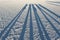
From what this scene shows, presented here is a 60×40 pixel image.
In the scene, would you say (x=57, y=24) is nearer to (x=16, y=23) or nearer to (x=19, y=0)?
(x=16, y=23)

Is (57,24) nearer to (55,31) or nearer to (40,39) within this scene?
(55,31)

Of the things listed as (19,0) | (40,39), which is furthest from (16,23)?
(19,0)

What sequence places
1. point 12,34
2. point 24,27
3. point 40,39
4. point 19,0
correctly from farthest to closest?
point 19,0
point 24,27
point 12,34
point 40,39

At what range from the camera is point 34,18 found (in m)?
9.14

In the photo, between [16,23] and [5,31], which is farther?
[16,23]

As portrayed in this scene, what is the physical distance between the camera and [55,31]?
702cm

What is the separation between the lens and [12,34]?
22.0ft

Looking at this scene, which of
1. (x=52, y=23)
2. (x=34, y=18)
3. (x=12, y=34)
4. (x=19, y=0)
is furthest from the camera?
(x=19, y=0)

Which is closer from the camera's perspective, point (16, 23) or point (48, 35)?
point (48, 35)

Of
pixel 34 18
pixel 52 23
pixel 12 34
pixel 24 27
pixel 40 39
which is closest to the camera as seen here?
pixel 40 39

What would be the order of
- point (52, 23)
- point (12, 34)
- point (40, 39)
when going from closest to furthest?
point (40, 39) < point (12, 34) < point (52, 23)

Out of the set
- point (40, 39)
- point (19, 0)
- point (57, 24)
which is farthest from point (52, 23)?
point (19, 0)

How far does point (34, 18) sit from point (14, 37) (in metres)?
3.04

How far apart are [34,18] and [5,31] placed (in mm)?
2686
